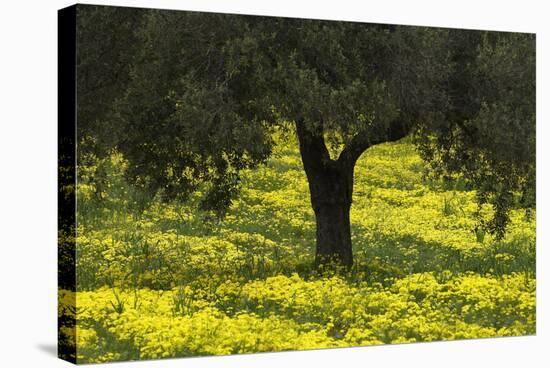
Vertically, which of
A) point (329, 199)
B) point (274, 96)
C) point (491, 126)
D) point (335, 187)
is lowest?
point (329, 199)

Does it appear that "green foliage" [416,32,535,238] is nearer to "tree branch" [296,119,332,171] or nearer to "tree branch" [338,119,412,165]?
"tree branch" [338,119,412,165]

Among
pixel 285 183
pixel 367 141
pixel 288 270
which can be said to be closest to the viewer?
pixel 285 183

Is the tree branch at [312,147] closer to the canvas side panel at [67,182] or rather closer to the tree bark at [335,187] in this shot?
the tree bark at [335,187]

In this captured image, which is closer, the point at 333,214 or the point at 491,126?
the point at 333,214

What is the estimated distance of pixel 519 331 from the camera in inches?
616

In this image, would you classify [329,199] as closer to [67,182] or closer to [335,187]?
[335,187]

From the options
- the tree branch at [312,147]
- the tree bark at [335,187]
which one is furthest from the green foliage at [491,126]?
the tree branch at [312,147]

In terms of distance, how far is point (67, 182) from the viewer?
42.5 feet

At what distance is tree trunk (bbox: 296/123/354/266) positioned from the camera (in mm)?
14648

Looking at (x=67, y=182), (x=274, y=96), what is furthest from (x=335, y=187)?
(x=67, y=182)

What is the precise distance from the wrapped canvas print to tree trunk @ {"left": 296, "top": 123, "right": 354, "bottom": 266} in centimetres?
2

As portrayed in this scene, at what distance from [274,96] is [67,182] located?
9.04 ft

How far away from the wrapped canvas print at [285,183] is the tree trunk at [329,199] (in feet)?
0.07

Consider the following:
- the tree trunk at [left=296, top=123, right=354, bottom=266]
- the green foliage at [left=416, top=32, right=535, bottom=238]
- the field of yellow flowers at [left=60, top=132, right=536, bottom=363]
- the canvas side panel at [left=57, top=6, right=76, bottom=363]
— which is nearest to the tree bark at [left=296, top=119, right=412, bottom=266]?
the tree trunk at [left=296, top=123, right=354, bottom=266]
